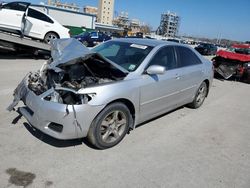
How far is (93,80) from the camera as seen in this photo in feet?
11.5

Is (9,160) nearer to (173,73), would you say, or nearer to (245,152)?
(173,73)

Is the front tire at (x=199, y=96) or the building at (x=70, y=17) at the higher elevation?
the building at (x=70, y=17)

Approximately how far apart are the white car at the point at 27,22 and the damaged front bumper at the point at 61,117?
681cm

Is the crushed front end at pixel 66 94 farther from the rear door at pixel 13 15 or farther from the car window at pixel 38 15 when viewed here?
the car window at pixel 38 15

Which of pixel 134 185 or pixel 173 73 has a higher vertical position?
pixel 173 73

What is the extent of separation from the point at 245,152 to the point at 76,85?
2.94 metres

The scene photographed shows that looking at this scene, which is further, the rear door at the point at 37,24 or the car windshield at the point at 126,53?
the rear door at the point at 37,24

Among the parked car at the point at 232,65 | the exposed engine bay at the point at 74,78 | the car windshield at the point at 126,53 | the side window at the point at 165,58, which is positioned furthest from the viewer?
the parked car at the point at 232,65

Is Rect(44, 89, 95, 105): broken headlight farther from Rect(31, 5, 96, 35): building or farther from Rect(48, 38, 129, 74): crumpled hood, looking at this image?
Rect(31, 5, 96, 35): building

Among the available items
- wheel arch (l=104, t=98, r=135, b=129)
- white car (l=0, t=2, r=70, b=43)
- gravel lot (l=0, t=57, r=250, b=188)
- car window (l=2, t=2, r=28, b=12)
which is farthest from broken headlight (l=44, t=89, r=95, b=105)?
car window (l=2, t=2, r=28, b=12)

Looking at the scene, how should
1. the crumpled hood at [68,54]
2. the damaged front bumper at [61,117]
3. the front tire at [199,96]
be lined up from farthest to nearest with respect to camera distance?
the front tire at [199,96] < the crumpled hood at [68,54] < the damaged front bumper at [61,117]

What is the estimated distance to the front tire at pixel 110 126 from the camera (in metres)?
3.29

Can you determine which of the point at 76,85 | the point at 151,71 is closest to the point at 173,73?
the point at 151,71

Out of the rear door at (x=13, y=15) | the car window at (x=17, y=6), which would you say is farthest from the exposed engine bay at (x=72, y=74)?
the car window at (x=17, y=6)
